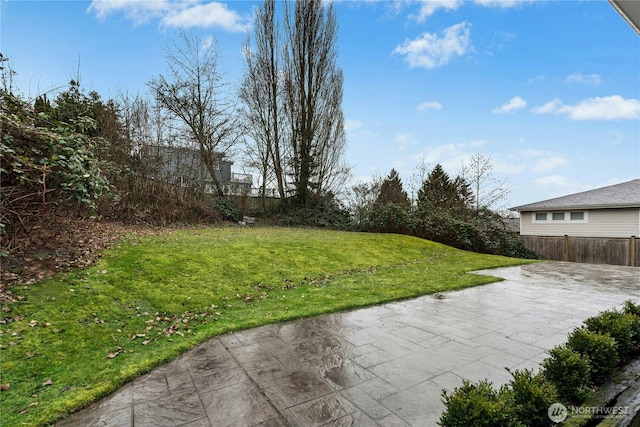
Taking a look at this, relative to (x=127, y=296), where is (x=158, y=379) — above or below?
below

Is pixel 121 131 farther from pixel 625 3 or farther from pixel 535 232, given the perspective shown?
pixel 535 232

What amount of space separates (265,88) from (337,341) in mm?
15254

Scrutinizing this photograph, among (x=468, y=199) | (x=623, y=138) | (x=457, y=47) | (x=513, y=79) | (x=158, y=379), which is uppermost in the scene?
(x=457, y=47)

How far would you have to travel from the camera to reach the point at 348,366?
2641 millimetres

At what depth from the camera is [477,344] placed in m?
3.10

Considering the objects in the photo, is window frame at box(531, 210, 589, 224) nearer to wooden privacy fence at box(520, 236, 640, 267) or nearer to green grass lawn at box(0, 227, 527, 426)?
wooden privacy fence at box(520, 236, 640, 267)

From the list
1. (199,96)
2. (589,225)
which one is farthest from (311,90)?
(589,225)

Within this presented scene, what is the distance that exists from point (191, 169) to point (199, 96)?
378 cm

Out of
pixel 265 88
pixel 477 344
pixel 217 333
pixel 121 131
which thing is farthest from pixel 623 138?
pixel 121 131

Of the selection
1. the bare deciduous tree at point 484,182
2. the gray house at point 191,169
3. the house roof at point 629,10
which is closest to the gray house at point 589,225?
the bare deciduous tree at point 484,182
